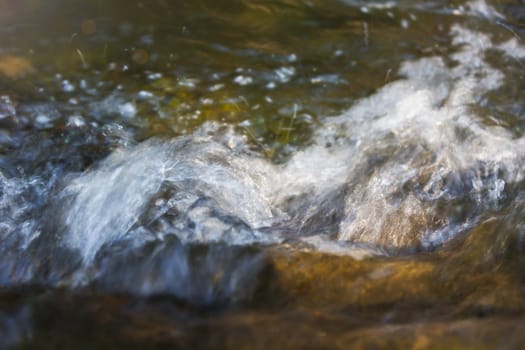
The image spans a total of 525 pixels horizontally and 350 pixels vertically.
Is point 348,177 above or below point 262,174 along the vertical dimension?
above

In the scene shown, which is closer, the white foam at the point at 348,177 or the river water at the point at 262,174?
the river water at the point at 262,174

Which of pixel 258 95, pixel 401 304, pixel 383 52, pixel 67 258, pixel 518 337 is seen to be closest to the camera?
pixel 518 337

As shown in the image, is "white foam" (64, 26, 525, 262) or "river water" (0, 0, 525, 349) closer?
"river water" (0, 0, 525, 349)

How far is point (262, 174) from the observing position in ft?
13.9

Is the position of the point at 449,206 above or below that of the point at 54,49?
below

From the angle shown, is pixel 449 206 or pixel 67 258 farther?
pixel 449 206

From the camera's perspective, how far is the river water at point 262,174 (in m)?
2.43

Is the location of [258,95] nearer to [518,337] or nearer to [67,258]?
[67,258]

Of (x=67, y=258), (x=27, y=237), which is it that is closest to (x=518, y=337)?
(x=67, y=258)

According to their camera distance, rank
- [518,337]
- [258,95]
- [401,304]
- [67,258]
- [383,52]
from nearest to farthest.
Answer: [518,337], [401,304], [67,258], [258,95], [383,52]

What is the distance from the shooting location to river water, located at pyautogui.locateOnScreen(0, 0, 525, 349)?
2.43 m

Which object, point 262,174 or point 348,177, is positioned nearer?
point 348,177

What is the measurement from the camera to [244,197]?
12.5 ft

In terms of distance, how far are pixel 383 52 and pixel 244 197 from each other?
7.19 feet
